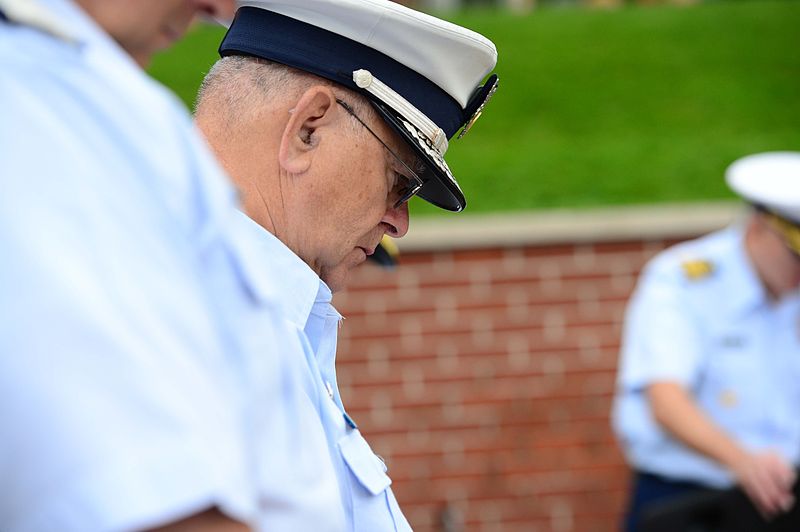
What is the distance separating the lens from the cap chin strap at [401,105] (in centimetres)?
165

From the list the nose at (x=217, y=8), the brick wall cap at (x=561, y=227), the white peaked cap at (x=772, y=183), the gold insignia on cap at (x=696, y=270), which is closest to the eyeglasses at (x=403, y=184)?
the nose at (x=217, y=8)

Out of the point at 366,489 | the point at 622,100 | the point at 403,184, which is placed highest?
the point at 403,184

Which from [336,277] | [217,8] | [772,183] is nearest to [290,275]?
[336,277]

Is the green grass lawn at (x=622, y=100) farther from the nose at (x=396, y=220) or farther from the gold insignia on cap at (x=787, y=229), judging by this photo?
the nose at (x=396, y=220)

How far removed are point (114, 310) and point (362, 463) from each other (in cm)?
90

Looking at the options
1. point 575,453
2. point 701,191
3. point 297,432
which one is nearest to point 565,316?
point 575,453

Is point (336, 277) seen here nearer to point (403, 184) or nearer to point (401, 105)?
point (403, 184)

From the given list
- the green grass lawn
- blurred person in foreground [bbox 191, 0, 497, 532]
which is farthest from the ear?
the green grass lawn

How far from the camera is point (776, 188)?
14.4ft

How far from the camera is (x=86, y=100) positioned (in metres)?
0.81

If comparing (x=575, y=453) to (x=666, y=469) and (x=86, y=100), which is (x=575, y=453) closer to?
(x=666, y=469)

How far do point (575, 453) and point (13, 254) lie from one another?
5.59 m

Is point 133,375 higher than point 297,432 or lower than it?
higher

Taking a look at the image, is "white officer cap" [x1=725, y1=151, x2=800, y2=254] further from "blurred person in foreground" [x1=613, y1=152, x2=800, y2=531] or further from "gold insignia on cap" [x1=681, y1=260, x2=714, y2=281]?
"gold insignia on cap" [x1=681, y1=260, x2=714, y2=281]
